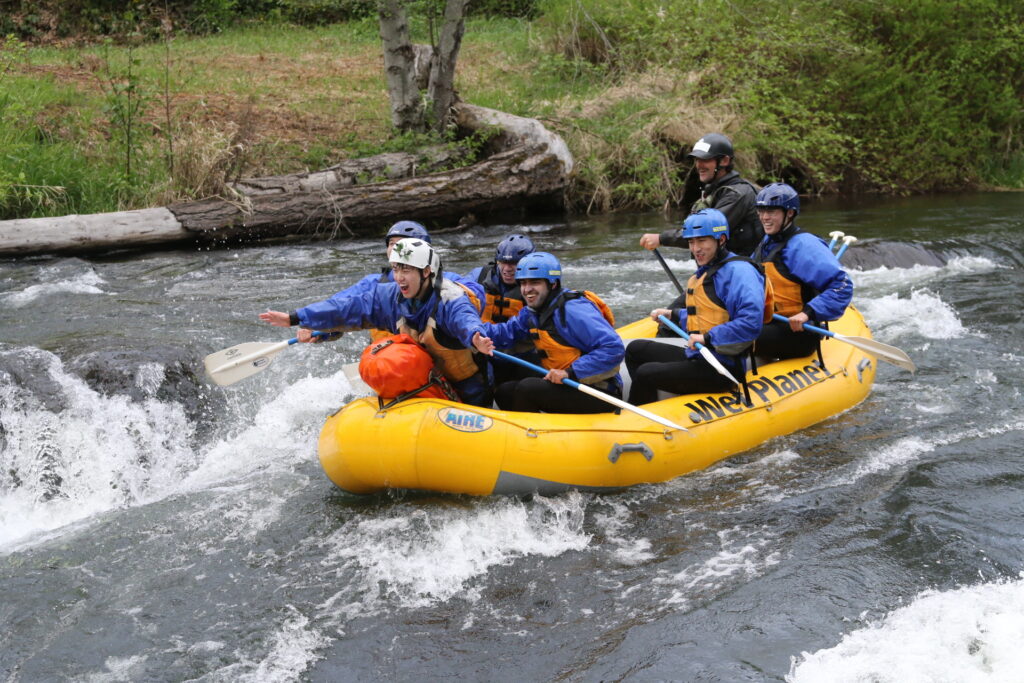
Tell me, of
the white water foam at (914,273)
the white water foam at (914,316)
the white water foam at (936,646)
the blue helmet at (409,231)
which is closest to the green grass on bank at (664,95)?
the white water foam at (914,273)

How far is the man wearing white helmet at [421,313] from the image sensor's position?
5125 mm

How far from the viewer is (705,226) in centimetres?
550

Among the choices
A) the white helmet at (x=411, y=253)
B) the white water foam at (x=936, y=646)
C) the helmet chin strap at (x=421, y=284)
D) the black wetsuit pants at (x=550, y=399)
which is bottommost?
the white water foam at (x=936, y=646)

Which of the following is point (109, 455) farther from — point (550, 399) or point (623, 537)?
point (623, 537)

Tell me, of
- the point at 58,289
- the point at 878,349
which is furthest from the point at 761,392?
the point at 58,289

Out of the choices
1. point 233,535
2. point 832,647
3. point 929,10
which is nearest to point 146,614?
point 233,535

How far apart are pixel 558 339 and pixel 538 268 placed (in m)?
0.45

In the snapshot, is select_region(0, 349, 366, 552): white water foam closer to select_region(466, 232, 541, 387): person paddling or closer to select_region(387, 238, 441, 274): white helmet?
select_region(466, 232, 541, 387): person paddling

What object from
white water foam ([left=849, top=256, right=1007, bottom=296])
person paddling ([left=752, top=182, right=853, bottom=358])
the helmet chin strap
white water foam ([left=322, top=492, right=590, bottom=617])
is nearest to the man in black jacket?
person paddling ([left=752, top=182, right=853, bottom=358])

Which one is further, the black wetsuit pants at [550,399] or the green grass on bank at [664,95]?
the green grass on bank at [664,95]

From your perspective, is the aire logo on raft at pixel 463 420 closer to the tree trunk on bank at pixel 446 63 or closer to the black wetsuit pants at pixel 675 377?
the black wetsuit pants at pixel 675 377

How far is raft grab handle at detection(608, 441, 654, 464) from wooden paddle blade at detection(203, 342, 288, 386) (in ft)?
6.19

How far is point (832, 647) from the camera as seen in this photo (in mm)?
3951

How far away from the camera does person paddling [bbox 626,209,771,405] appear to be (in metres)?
5.48
